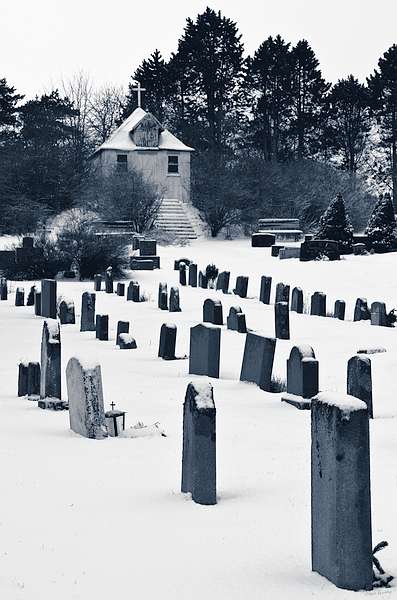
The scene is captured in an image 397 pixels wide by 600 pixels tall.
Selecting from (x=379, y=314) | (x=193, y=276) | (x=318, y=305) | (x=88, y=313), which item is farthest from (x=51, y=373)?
(x=193, y=276)

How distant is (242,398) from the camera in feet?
32.9

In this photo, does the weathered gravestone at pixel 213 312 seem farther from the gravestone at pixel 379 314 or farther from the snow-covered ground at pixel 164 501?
the snow-covered ground at pixel 164 501

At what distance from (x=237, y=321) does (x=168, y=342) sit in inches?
131

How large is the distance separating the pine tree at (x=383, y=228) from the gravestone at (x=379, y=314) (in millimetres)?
19337

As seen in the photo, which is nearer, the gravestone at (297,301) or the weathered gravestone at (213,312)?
the weathered gravestone at (213,312)

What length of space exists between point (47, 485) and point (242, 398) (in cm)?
432

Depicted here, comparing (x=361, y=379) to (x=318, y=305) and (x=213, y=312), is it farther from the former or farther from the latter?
(x=318, y=305)

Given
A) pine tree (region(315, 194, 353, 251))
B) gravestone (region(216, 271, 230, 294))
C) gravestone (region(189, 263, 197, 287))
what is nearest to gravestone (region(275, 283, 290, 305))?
gravestone (region(216, 271, 230, 294))

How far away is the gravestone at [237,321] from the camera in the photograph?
16.3 metres

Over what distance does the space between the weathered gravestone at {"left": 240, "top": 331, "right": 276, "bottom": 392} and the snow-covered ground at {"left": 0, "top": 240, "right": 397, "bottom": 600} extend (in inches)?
5.5

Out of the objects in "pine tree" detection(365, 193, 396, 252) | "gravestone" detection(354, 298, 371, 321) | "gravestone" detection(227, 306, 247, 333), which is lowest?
"gravestone" detection(354, 298, 371, 321)

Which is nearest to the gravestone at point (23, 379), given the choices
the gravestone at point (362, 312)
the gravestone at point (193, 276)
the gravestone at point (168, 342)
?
the gravestone at point (168, 342)

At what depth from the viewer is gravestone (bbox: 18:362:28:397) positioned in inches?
398

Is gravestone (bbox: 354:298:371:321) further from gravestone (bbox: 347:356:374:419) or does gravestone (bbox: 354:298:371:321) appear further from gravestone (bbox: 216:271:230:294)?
gravestone (bbox: 347:356:374:419)
